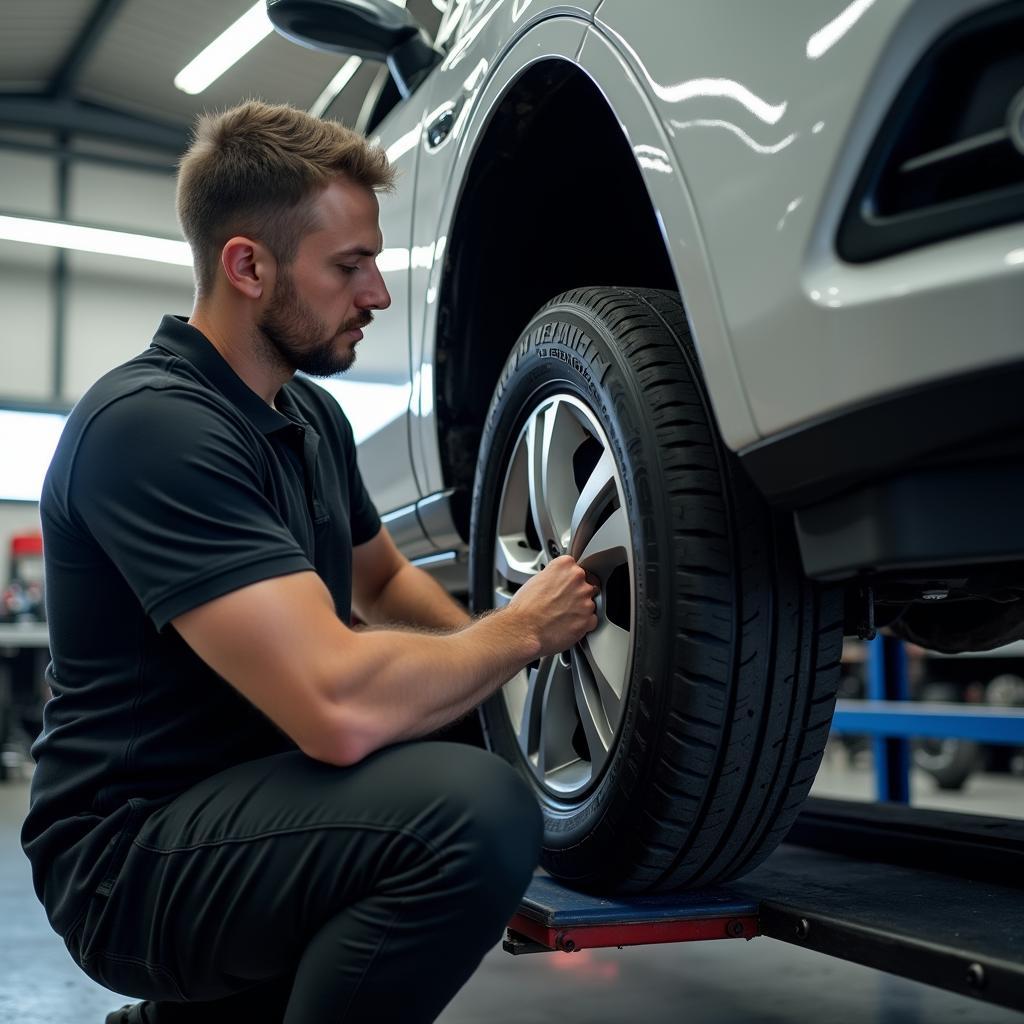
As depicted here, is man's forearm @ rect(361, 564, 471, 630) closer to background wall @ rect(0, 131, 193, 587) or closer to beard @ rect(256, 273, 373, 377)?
beard @ rect(256, 273, 373, 377)

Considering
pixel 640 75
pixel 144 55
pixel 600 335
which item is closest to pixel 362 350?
pixel 600 335

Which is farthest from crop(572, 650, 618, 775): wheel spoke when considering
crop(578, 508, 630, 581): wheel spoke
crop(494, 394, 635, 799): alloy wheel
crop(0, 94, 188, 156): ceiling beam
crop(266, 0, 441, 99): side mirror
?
crop(0, 94, 188, 156): ceiling beam

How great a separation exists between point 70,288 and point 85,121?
5.07ft

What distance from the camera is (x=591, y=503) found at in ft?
4.12

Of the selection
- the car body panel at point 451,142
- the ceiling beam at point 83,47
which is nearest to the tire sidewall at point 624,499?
the car body panel at point 451,142

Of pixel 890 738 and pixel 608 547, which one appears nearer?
pixel 608 547

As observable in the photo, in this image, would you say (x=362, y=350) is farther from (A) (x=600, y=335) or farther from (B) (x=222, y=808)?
(B) (x=222, y=808)

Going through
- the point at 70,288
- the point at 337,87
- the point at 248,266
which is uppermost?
the point at 70,288

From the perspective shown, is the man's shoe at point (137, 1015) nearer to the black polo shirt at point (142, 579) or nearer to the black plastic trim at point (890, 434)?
the black polo shirt at point (142, 579)

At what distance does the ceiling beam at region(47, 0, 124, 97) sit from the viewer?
8977mm

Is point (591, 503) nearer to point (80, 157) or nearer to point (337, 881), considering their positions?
point (337, 881)

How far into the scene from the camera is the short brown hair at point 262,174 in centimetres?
133

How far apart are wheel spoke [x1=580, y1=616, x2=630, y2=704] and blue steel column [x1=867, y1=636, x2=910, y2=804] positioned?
1.77m

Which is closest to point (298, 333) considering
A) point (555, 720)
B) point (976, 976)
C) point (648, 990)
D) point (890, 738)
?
point (555, 720)
